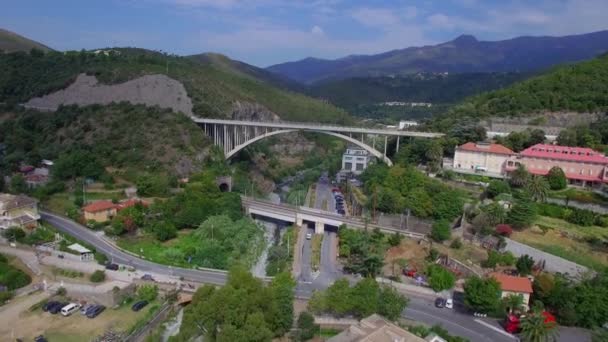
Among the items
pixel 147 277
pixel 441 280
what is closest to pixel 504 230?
pixel 441 280

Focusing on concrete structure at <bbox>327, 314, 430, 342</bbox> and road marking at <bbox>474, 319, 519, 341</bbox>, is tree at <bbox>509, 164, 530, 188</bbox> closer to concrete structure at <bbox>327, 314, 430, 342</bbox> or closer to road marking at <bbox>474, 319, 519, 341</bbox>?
road marking at <bbox>474, 319, 519, 341</bbox>

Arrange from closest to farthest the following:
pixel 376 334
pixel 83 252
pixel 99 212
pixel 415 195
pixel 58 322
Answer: pixel 376 334 → pixel 58 322 → pixel 83 252 → pixel 415 195 → pixel 99 212

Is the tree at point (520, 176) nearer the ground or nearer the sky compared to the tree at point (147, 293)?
nearer the sky

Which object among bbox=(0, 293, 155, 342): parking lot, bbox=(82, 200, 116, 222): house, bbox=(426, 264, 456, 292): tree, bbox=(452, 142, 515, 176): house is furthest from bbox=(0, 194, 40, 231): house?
bbox=(452, 142, 515, 176): house

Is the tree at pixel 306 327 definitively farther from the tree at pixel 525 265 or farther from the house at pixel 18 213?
the house at pixel 18 213

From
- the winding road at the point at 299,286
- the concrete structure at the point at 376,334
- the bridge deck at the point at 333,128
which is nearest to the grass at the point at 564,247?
the winding road at the point at 299,286

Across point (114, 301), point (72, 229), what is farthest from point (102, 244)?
point (114, 301)

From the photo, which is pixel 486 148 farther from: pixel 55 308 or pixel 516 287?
pixel 55 308

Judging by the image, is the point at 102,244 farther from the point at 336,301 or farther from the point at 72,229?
the point at 336,301
